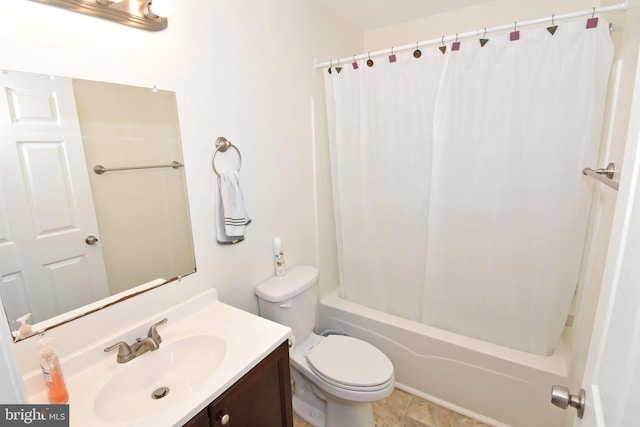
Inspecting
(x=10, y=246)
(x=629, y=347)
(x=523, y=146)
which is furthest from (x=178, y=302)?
(x=523, y=146)

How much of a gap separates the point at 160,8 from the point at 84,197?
71 cm

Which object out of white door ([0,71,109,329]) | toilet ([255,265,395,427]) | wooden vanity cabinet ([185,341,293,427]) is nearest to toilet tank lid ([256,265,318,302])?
toilet ([255,265,395,427])

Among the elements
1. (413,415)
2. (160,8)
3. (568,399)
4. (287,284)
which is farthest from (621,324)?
(413,415)

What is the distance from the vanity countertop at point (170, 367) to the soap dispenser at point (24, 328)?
0.38 ft

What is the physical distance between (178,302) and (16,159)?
0.74m

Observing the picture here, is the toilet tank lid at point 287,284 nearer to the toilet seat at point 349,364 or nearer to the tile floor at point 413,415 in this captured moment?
the toilet seat at point 349,364

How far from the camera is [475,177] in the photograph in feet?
5.56

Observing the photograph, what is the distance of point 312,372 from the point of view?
1.61 meters

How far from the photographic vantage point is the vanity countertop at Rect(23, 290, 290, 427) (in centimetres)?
90

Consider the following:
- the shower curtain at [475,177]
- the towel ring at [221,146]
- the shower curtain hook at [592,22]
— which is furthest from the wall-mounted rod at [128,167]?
the shower curtain hook at [592,22]

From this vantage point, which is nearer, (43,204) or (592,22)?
(43,204)

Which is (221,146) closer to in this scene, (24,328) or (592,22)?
(24,328)

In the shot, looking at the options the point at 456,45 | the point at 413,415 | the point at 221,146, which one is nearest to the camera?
the point at 221,146

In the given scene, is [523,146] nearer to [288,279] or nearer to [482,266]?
[482,266]
